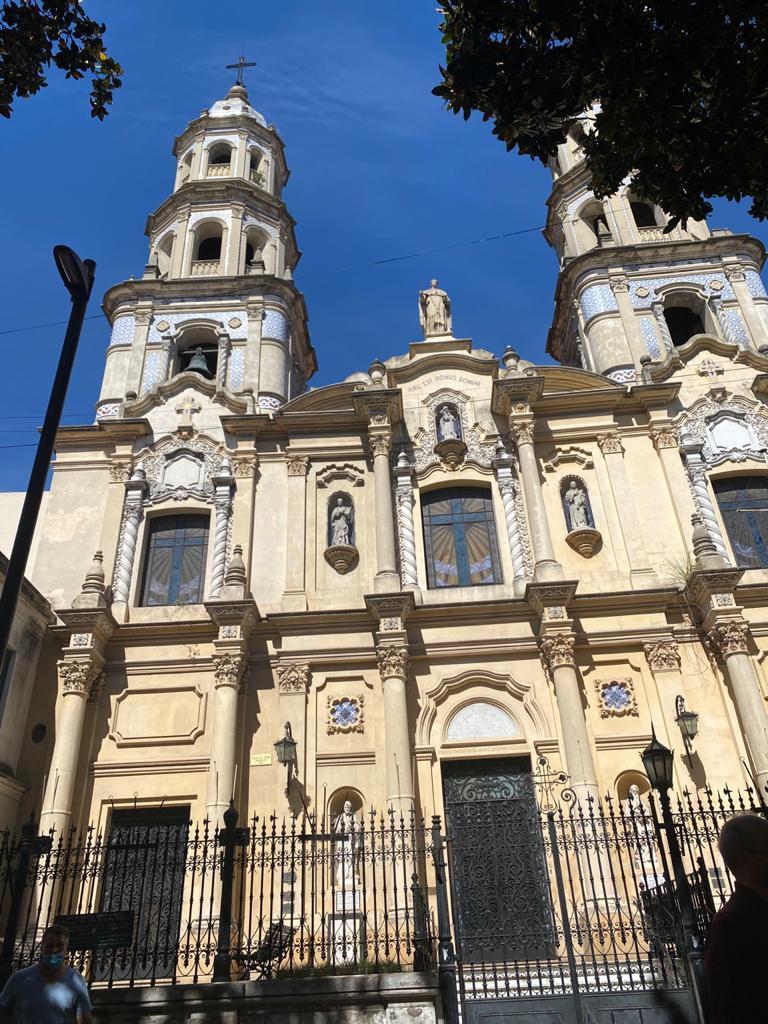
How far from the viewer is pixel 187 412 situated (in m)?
20.6

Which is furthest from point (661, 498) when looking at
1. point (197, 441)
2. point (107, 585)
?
point (107, 585)

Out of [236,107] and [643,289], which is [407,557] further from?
[236,107]

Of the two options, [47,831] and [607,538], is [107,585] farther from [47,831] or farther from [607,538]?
[607,538]

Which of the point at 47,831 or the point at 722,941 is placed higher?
the point at 47,831

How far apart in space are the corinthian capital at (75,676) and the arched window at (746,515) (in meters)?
13.7

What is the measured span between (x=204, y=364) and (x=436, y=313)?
20.6 ft

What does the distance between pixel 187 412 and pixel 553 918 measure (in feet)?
48.6

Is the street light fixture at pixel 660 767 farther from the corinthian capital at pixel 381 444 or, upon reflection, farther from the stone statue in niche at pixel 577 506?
the corinthian capital at pixel 381 444

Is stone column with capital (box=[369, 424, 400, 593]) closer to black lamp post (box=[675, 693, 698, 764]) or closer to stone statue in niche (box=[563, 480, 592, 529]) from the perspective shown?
stone statue in niche (box=[563, 480, 592, 529])

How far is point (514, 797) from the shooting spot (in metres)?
15.1

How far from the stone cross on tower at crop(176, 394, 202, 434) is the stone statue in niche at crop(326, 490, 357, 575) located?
4090mm

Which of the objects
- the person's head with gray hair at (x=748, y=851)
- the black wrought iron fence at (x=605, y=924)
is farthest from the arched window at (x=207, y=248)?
the person's head with gray hair at (x=748, y=851)

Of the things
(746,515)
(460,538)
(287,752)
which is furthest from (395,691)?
(746,515)

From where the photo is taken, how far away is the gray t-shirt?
19.7 ft
